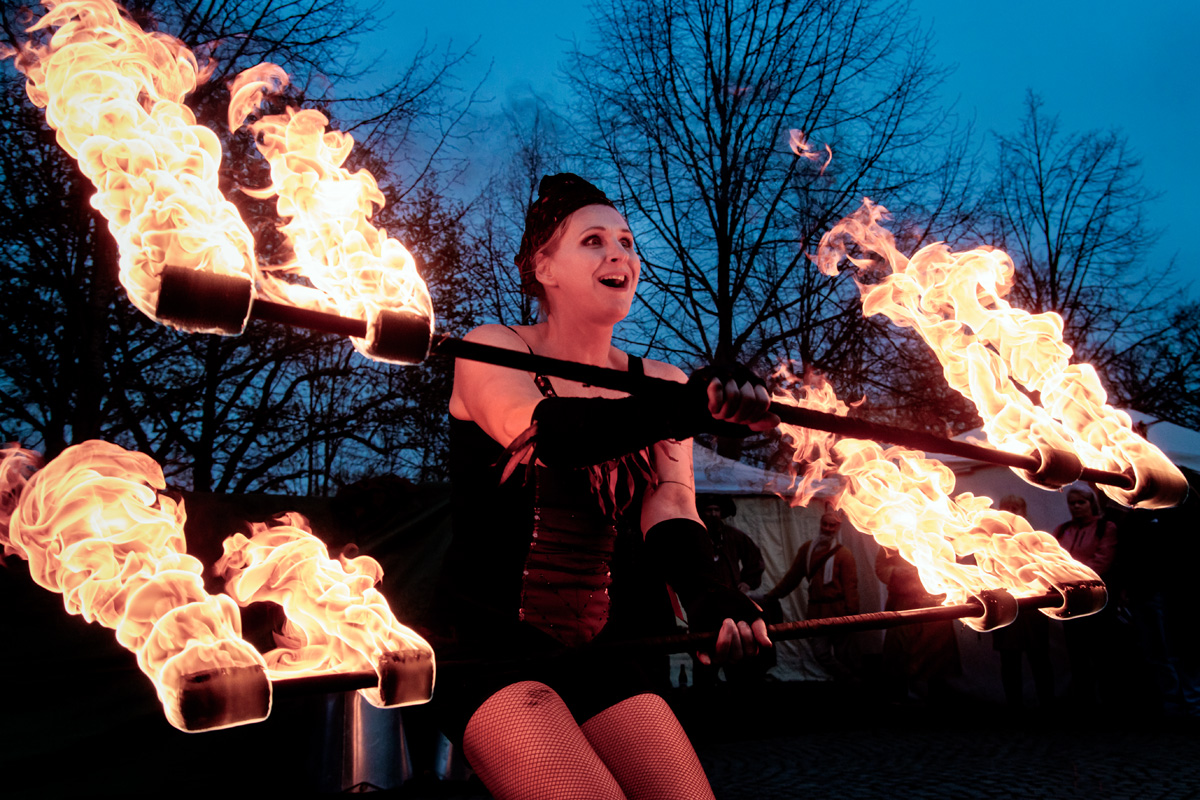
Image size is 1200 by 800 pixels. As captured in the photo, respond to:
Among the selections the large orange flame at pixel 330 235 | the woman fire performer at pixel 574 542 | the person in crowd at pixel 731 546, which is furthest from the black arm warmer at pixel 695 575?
the person in crowd at pixel 731 546

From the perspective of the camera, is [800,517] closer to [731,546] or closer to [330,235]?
[731,546]

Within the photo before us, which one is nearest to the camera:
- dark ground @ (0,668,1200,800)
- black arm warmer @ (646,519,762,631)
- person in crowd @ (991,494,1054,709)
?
black arm warmer @ (646,519,762,631)

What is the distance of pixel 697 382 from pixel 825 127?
12474 millimetres

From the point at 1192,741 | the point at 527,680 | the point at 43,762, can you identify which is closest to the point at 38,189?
the point at 43,762

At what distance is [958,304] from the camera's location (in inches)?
122

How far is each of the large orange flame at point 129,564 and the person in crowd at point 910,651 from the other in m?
9.11

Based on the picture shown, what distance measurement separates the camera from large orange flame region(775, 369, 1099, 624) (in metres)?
2.66

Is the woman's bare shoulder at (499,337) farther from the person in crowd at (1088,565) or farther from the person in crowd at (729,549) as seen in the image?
the person in crowd at (1088,565)

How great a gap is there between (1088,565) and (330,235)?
9.19 m

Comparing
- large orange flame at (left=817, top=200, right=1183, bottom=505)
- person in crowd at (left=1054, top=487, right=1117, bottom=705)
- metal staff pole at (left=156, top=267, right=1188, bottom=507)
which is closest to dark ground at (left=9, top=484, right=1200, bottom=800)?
person in crowd at (left=1054, top=487, right=1117, bottom=705)

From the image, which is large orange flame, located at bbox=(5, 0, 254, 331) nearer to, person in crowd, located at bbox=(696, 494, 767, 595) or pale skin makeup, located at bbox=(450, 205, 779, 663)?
pale skin makeup, located at bbox=(450, 205, 779, 663)

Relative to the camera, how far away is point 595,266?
2754 millimetres

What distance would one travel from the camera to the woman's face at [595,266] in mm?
2756

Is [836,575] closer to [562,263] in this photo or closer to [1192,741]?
[1192,741]
